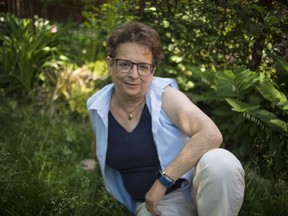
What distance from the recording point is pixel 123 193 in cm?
258

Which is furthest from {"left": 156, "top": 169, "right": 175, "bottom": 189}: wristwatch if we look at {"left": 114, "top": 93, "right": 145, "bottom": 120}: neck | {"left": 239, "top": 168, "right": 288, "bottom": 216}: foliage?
{"left": 239, "top": 168, "right": 288, "bottom": 216}: foliage

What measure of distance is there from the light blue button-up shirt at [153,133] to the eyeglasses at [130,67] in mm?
157

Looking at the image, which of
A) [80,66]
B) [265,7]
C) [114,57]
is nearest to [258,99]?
[265,7]

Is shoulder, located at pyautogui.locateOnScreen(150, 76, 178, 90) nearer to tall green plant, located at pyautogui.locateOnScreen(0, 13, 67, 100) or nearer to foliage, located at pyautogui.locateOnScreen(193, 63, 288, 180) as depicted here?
foliage, located at pyautogui.locateOnScreen(193, 63, 288, 180)

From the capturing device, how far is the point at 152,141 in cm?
233

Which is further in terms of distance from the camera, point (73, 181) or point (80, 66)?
point (80, 66)

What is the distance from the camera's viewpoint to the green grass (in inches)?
99.5

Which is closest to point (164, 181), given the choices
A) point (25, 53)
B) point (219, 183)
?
point (219, 183)

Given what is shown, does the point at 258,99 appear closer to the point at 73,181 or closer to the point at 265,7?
the point at 265,7

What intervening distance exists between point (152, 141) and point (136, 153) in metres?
0.12

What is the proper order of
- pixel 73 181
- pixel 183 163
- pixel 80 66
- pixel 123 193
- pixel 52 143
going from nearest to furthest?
pixel 183 163 → pixel 123 193 → pixel 73 181 → pixel 52 143 → pixel 80 66

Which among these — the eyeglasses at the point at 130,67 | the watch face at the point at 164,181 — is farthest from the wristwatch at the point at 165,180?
the eyeglasses at the point at 130,67

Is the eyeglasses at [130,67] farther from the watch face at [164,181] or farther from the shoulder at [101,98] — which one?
the watch face at [164,181]

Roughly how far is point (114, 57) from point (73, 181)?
119cm
